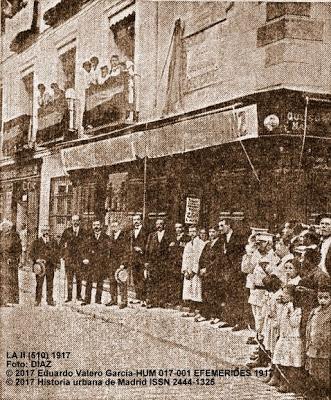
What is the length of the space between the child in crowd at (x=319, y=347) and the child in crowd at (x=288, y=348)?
4cm

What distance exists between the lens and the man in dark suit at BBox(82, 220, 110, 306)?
254 cm

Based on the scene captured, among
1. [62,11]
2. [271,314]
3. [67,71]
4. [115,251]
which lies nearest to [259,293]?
[271,314]

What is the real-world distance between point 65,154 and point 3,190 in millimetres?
301

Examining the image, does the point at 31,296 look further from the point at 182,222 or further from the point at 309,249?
the point at 309,249

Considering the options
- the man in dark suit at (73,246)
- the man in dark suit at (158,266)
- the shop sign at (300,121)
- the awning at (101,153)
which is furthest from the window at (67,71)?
the shop sign at (300,121)

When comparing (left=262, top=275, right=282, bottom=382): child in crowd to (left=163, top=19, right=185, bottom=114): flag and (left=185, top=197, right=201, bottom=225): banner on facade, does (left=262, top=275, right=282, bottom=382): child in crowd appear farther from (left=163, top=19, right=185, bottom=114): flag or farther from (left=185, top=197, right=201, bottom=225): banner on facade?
(left=163, top=19, right=185, bottom=114): flag

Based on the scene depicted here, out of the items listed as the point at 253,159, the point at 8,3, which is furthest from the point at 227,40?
the point at 8,3

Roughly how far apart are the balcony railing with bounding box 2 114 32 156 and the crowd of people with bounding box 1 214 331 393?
33 cm

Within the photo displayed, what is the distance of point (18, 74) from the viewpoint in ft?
8.61

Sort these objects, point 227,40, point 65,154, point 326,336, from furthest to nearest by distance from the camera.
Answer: point 65,154 → point 227,40 → point 326,336

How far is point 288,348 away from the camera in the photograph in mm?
2363

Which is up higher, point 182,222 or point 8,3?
point 8,3

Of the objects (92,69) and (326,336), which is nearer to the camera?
(326,336)

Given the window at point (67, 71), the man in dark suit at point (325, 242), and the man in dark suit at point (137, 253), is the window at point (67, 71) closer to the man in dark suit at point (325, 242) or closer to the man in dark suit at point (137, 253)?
the man in dark suit at point (137, 253)
